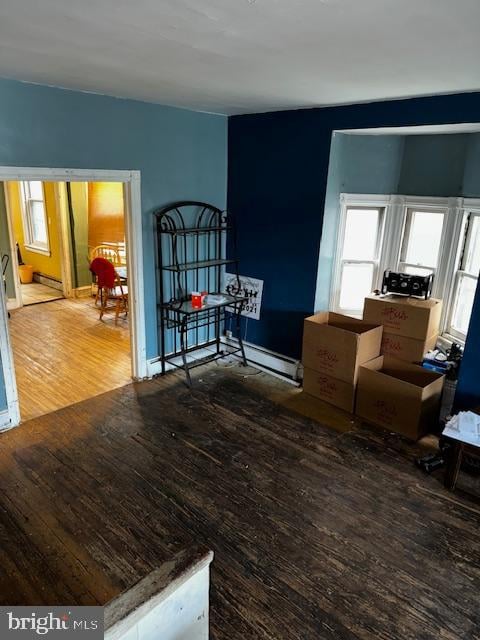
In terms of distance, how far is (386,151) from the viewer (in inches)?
163

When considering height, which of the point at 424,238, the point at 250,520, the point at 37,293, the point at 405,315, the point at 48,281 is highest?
the point at 424,238

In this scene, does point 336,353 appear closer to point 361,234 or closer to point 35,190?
point 361,234

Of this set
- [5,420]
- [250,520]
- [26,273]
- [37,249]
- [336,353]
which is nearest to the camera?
[250,520]

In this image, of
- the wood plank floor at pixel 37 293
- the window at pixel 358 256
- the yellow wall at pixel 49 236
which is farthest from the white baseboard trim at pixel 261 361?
the yellow wall at pixel 49 236

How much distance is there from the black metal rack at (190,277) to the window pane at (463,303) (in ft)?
6.55

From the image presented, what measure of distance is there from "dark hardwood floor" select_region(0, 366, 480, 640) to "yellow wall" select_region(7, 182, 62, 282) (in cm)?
403

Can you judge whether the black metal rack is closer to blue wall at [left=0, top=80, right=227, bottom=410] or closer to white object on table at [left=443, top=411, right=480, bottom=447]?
blue wall at [left=0, top=80, right=227, bottom=410]

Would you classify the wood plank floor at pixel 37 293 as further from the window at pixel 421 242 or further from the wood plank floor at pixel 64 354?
the window at pixel 421 242

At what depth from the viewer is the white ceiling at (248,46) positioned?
1617 mm

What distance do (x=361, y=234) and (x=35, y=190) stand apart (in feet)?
17.6

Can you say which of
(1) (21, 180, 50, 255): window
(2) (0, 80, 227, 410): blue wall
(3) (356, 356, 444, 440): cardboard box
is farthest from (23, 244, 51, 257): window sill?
(3) (356, 356, 444, 440): cardboard box

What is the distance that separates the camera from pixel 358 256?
4.43 m

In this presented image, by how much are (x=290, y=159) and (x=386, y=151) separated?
35.6 inches

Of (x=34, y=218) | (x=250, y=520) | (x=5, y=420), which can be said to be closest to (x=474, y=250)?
(x=250, y=520)
